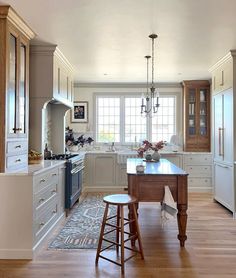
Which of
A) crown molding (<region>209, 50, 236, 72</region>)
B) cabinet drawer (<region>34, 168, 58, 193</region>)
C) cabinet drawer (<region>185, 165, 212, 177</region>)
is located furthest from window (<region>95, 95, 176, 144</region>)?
cabinet drawer (<region>34, 168, 58, 193</region>)

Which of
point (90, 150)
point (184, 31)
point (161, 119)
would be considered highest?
point (184, 31)

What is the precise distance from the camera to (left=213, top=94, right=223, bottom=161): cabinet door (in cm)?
503

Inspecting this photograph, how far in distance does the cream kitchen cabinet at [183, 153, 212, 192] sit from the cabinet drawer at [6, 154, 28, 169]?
4.08m

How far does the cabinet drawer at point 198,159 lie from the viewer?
6.38 m

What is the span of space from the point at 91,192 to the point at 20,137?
3411 mm

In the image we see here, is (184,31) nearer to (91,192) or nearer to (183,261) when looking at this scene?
(183,261)

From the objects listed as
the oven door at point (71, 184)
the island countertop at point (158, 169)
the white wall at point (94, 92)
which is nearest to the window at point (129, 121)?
the white wall at point (94, 92)

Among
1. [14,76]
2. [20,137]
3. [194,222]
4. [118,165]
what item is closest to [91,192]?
[118,165]

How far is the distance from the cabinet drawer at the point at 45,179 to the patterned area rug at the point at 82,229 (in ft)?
2.30

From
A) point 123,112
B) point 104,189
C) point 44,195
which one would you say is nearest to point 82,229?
point 44,195

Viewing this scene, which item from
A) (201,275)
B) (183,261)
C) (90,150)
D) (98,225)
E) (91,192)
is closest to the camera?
(201,275)

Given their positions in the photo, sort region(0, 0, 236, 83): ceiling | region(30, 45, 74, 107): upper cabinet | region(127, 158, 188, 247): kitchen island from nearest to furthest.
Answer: region(0, 0, 236, 83): ceiling < region(127, 158, 188, 247): kitchen island < region(30, 45, 74, 107): upper cabinet

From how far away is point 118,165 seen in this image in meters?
6.47

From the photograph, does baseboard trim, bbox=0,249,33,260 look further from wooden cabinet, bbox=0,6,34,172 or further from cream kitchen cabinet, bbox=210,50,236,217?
cream kitchen cabinet, bbox=210,50,236,217
